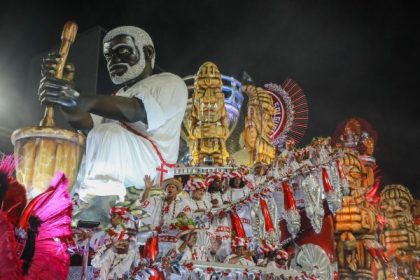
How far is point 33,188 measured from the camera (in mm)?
4020

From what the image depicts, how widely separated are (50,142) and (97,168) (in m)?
0.45

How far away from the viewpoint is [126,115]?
4.45m

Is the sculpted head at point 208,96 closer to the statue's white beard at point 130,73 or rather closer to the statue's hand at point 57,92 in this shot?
the statue's white beard at point 130,73

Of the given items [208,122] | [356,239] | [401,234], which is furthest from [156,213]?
[401,234]

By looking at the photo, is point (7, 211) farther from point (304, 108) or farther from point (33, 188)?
point (304, 108)

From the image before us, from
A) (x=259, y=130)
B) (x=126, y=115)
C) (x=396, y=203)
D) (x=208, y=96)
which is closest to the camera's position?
(x=126, y=115)

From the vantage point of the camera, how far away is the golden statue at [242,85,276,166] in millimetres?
8930

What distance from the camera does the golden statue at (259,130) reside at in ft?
29.3

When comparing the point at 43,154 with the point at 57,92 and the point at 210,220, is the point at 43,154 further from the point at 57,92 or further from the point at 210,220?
the point at 210,220

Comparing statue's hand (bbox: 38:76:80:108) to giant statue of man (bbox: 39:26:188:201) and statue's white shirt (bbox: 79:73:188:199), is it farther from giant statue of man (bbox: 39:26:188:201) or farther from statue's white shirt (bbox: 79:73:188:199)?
statue's white shirt (bbox: 79:73:188:199)

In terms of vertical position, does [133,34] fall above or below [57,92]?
above

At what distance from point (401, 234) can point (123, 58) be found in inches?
301

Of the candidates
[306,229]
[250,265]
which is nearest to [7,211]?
[250,265]

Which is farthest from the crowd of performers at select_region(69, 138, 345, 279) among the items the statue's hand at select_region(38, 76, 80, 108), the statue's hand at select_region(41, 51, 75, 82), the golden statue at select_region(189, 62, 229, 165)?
the golden statue at select_region(189, 62, 229, 165)
